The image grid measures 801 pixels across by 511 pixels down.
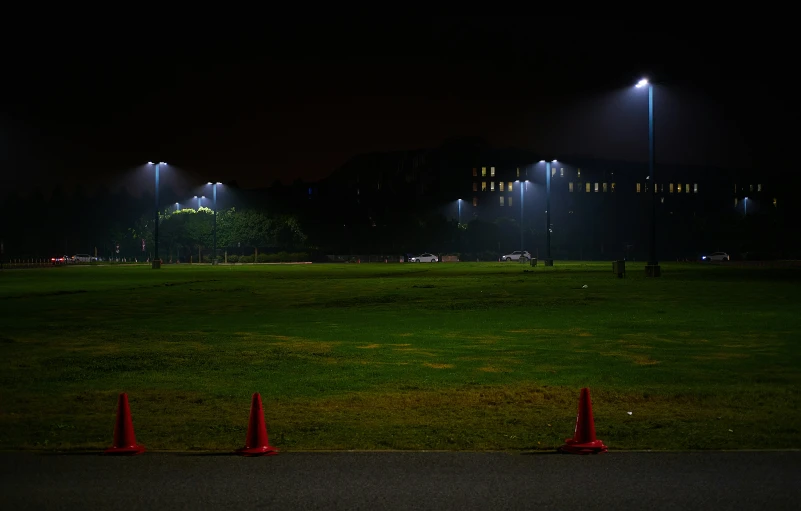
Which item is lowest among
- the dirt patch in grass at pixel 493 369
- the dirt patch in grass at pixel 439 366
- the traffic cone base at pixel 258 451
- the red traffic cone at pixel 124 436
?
the dirt patch in grass at pixel 493 369

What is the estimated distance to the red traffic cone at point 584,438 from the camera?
9.14m

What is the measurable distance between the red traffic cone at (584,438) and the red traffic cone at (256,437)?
3.13 m

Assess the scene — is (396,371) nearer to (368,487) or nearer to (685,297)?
(368,487)

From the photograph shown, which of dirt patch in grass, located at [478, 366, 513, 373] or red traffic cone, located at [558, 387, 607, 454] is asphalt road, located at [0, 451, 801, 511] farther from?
dirt patch in grass, located at [478, 366, 513, 373]

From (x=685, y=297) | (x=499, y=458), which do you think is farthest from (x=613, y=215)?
(x=499, y=458)

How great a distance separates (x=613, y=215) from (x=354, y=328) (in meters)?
180

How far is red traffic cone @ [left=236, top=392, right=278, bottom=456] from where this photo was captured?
9070 millimetres

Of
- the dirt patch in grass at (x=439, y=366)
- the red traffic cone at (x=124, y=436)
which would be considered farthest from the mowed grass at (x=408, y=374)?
the red traffic cone at (x=124, y=436)

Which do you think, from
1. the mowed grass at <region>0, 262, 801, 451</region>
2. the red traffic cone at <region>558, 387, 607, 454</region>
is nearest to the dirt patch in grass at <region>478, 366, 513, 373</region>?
the mowed grass at <region>0, 262, 801, 451</region>

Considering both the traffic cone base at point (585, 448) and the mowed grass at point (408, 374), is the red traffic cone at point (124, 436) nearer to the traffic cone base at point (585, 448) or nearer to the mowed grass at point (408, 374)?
the mowed grass at point (408, 374)

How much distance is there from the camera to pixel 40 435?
10383 mm

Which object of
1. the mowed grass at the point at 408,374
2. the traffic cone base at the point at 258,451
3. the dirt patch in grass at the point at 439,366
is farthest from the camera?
the dirt patch in grass at the point at 439,366

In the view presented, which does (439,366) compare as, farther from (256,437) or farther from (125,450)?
(125,450)

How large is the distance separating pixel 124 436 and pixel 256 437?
1417 millimetres
